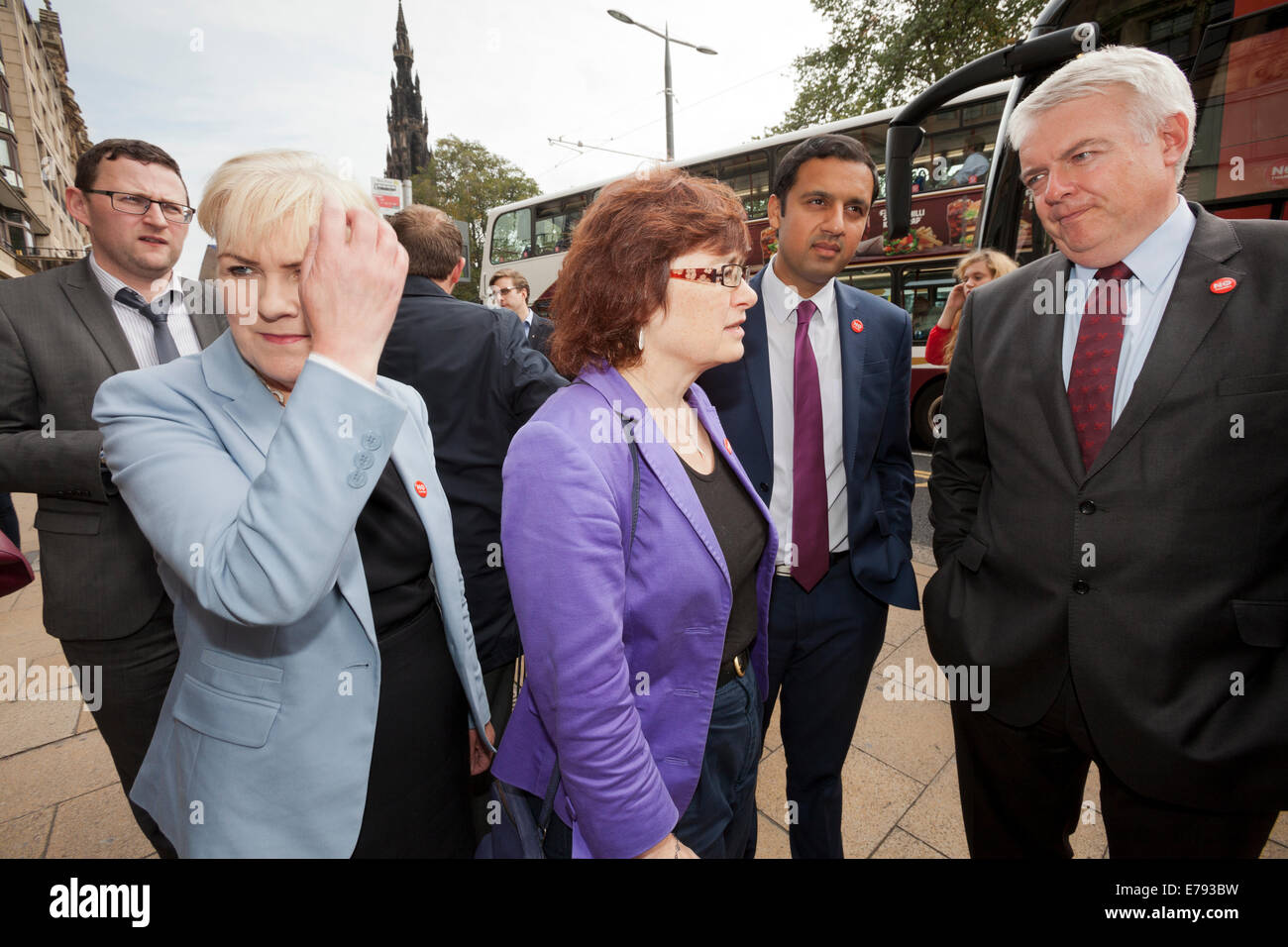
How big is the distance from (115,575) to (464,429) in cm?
110

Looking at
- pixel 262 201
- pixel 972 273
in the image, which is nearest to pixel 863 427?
pixel 262 201

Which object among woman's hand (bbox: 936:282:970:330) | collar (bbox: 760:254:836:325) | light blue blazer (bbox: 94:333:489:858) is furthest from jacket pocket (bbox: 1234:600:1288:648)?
woman's hand (bbox: 936:282:970:330)

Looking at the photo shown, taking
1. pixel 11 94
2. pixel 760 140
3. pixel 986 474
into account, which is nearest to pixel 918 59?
pixel 760 140

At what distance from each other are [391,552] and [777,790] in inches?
85.2

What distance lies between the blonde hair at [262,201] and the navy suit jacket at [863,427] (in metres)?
1.34

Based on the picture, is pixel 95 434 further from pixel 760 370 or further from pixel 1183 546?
pixel 1183 546

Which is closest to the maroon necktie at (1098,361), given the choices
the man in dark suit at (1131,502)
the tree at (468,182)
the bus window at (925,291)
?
the man in dark suit at (1131,502)

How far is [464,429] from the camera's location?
235 centimetres

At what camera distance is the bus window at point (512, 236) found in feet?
48.9

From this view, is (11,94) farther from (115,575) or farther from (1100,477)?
(1100,477)

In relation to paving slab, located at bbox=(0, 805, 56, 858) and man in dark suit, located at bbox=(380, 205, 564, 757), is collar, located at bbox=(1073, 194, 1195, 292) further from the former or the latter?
paving slab, located at bbox=(0, 805, 56, 858)

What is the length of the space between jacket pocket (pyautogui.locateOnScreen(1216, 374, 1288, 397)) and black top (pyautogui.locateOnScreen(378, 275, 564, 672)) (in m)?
1.88

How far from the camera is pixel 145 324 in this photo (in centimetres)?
217
